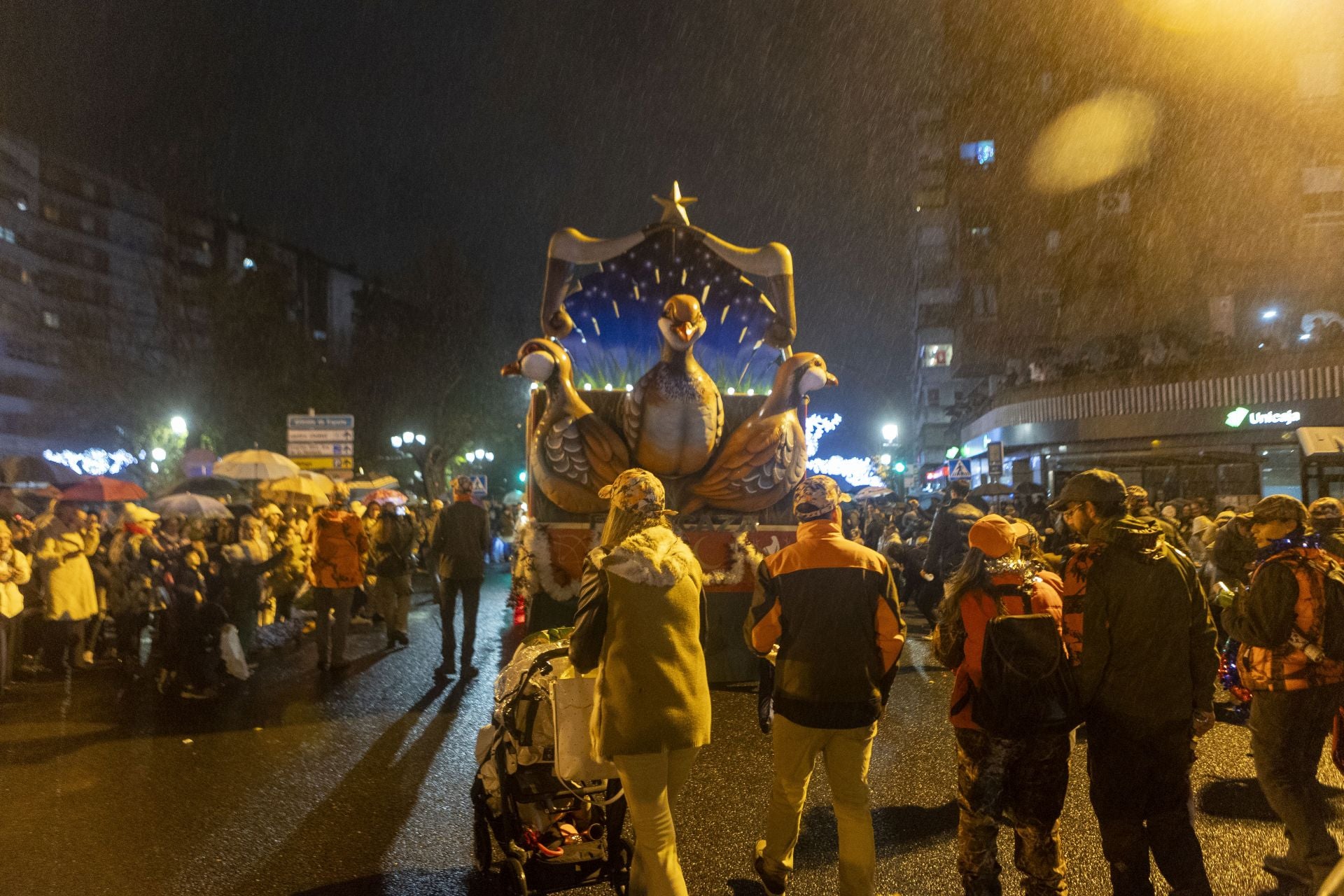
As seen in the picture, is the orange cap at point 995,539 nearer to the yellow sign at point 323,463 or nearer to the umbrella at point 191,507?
the umbrella at point 191,507

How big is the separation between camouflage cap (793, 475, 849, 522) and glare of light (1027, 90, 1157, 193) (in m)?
33.1

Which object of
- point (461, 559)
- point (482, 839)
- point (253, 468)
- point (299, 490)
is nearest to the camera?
point (482, 839)

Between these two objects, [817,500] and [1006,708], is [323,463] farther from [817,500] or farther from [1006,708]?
[1006,708]

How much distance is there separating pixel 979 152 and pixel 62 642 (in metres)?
42.7

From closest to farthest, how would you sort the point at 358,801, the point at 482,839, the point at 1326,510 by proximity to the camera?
the point at 482,839
the point at 358,801
the point at 1326,510

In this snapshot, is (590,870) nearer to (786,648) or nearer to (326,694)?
(786,648)

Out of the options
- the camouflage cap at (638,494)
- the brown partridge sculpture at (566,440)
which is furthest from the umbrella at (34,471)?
the camouflage cap at (638,494)

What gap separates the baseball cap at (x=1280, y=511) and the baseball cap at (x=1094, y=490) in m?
1.17

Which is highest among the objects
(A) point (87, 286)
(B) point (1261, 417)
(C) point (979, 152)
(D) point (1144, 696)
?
(C) point (979, 152)

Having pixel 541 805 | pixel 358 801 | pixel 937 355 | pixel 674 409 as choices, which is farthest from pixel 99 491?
pixel 937 355

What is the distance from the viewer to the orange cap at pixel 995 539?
157 inches

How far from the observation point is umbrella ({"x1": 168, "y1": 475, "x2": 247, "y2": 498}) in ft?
57.5

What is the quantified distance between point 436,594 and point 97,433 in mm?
40516

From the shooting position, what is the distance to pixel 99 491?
14.5 m
